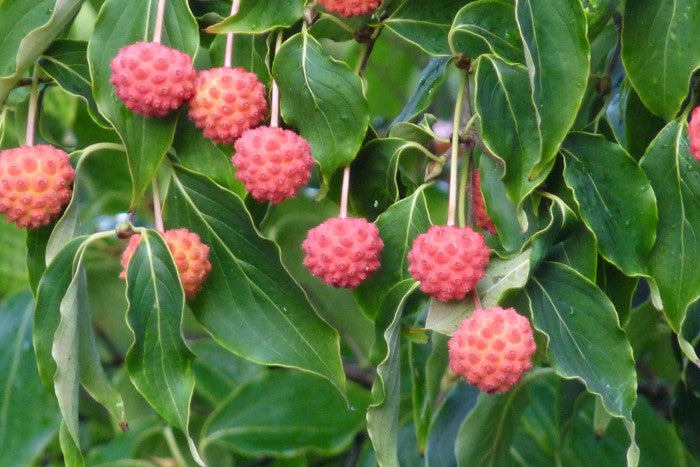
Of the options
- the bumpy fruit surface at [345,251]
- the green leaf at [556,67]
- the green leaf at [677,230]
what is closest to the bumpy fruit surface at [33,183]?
the bumpy fruit surface at [345,251]

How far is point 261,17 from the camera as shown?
1.08m

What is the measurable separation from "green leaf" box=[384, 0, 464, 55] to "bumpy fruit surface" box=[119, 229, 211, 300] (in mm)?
292

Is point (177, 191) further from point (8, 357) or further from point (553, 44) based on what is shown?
point (8, 357)

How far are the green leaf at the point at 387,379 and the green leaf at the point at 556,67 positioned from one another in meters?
0.18

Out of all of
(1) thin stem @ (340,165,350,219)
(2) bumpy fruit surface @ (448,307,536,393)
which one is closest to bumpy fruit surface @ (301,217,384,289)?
(1) thin stem @ (340,165,350,219)

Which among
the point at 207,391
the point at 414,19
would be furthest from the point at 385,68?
the point at 414,19

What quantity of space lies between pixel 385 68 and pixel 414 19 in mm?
1134

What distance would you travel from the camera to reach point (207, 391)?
191cm

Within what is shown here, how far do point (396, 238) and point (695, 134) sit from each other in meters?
0.29

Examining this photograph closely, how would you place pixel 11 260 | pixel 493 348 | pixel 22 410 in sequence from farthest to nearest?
pixel 11 260 → pixel 22 410 → pixel 493 348

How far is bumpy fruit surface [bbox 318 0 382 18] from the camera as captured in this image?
110 centimetres

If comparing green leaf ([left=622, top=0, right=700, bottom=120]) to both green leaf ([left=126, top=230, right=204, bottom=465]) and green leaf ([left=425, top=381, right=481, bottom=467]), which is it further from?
green leaf ([left=425, top=381, right=481, bottom=467])

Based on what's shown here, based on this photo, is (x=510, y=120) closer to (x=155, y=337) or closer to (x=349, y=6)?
(x=349, y=6)

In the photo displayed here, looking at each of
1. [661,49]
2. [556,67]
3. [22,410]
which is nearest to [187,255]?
[556,67]
